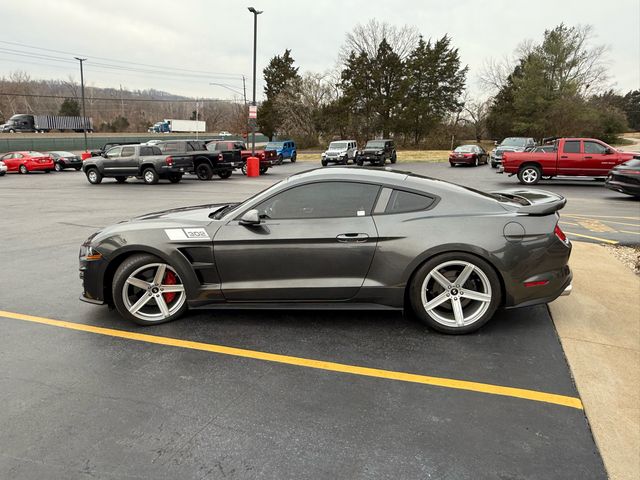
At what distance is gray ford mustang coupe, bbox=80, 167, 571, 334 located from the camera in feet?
12.2

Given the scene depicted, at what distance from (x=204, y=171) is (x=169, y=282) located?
1832cm

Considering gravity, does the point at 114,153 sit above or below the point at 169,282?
above

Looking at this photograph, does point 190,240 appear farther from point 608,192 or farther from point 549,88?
point 549,88

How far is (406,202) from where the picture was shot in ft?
12.7

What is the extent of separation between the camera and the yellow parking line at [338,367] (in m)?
2.94

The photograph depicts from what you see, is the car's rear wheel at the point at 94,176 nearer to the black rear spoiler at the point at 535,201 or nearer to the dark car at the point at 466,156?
the black rear spoiler at the point at 535,201

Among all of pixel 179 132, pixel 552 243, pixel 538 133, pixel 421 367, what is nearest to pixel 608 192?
pixel 552 243

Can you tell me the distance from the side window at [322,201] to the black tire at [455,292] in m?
0.77

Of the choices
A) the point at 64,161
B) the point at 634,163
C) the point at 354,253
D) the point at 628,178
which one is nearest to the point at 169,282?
the point at 354,253

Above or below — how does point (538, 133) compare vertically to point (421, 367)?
above

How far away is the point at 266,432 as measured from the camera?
8.48 feet

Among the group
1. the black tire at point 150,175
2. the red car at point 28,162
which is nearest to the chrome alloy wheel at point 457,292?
the black tire at point 150,175

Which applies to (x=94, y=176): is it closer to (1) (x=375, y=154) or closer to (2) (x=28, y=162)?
(2) (x=28, y=162)

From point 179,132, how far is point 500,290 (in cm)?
9233
